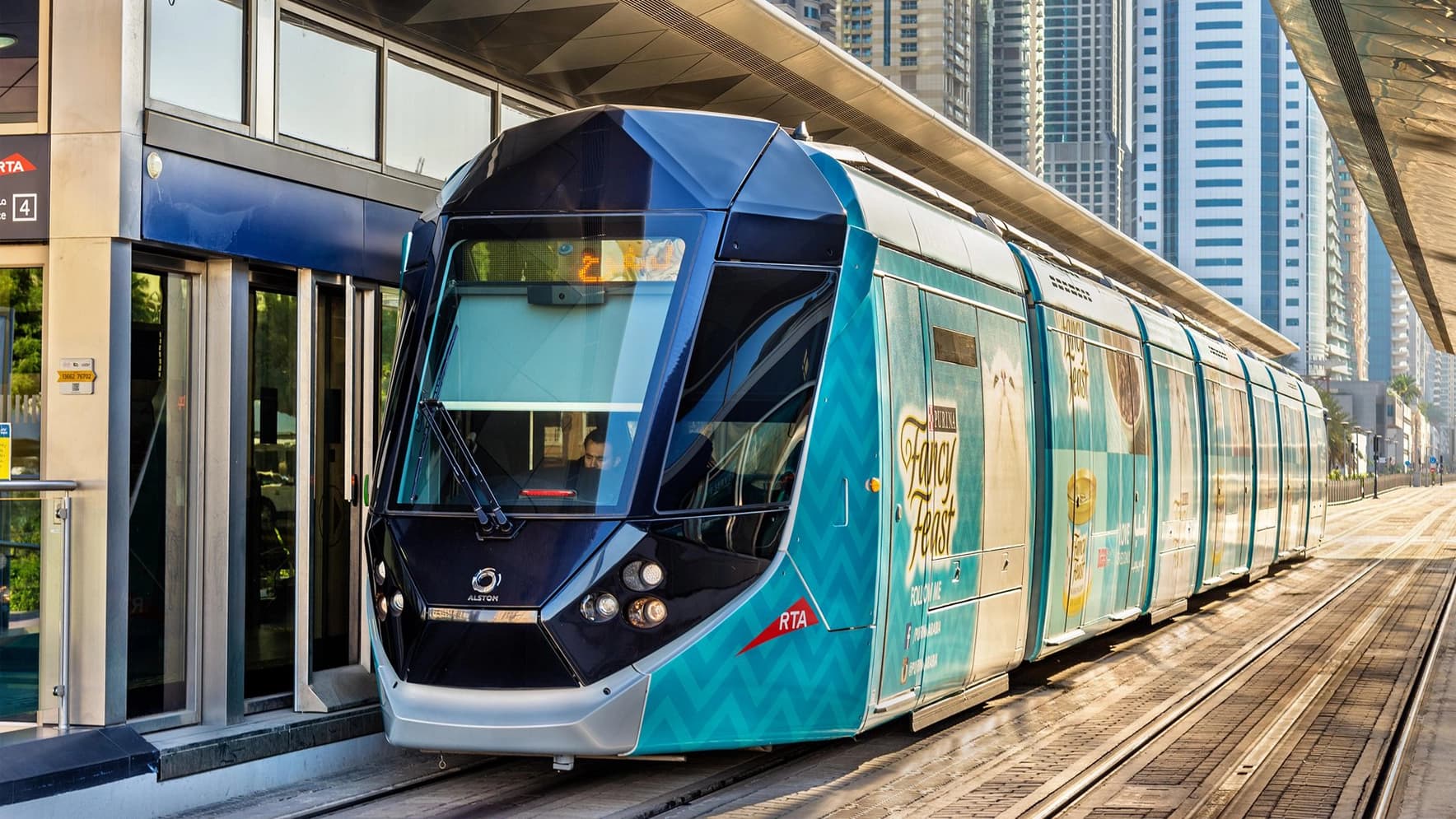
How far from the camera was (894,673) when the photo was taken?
8.70 meters

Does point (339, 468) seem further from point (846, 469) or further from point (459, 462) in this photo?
point (846, 469)

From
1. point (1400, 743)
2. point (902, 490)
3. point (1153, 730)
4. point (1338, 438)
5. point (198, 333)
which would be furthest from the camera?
point (1338, 438)

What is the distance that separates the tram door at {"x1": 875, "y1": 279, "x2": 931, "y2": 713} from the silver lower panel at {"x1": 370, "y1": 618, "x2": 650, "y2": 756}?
174 cm

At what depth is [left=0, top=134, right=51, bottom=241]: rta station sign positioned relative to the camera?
8.44m

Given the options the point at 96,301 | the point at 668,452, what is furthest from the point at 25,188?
the point at 668,452

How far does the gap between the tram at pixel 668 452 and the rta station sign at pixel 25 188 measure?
6.28ft

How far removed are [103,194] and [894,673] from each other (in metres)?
4.94

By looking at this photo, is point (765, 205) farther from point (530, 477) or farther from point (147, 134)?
point (147, 134)

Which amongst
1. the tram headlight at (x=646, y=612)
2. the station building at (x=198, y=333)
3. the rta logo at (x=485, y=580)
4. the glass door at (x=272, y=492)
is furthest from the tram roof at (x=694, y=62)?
the tram headlight at (x=646, y=612)

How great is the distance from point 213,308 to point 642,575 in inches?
135

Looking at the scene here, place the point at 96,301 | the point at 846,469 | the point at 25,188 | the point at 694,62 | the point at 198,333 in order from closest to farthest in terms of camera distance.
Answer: the point at 846,469 → the point at 96,301 → the point at 25,188 → the point at 198,333 → the point at 694,62

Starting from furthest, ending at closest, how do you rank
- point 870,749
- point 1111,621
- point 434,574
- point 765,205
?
point 1111,621
point 870,749
point 765,205
point 434,574

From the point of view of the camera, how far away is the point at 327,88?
10.2 metres

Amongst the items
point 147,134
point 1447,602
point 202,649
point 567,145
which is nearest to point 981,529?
point 567,145
